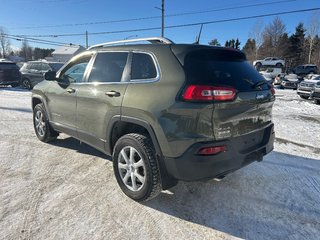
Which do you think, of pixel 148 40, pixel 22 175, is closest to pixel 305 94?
pixel 148 40

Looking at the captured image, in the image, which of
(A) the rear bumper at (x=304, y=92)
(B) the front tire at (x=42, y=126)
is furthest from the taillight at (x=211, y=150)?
(A) the rear bumper at (x=304, y=92)

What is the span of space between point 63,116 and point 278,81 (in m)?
25.4

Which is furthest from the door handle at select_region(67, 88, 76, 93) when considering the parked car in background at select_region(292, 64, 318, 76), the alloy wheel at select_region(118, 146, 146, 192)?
the parked car in background at select_region(292, 64, 318, 76)

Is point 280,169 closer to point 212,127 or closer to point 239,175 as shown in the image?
point 239,175

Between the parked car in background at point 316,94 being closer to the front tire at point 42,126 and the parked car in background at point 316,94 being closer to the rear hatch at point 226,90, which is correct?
the rear hatch at point 226,90

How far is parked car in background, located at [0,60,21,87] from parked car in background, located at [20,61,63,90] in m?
0.70

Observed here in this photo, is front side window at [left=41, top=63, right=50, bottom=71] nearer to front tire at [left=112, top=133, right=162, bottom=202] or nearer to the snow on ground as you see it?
the snow on ground

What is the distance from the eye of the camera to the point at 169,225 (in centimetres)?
282

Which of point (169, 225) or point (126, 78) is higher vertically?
point (126, 78)

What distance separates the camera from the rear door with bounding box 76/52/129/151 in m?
3.39

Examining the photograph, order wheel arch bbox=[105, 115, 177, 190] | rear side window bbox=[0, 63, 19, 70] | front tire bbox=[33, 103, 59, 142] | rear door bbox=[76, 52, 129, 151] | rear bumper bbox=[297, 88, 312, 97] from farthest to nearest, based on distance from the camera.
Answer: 1. rear side window bbox=[0, 63, 19, 70]
2. rear bumper bbox=[297, 88, 312, 97]
3. front tire bbox=[33, 103, 59, 142]
4. rear door bbox=[76, 52, 129, 151]
5. wheel arch bbox=[105, 115, 177, 190]

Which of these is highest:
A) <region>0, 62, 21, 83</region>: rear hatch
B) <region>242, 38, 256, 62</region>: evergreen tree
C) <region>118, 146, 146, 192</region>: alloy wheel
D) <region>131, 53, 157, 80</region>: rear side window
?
<region>242, 38, 256, 62</region>: evergreen tree

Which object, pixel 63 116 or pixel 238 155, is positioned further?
pixel 63 116

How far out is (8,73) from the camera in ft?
54.2
